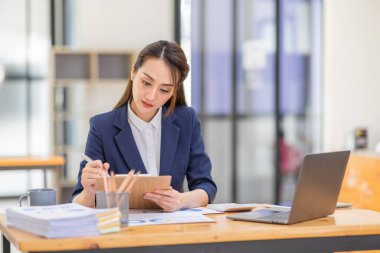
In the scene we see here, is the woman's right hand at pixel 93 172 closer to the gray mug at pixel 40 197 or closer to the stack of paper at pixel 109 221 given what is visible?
the gray mug at pixel 40 197

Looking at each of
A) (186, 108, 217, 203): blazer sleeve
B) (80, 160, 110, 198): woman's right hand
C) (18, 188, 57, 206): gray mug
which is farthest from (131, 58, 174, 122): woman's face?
(18, 188, 57, 206): gray mug

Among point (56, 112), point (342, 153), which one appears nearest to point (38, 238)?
point (342, 153)

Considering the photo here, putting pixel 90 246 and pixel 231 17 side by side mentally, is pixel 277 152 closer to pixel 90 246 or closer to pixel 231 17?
pixel 231 17

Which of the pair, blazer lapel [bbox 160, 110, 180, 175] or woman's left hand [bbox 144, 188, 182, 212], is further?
blazer lapel [bbox 160, 110, 180, 175]

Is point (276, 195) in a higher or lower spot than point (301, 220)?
lower

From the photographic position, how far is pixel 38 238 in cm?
186

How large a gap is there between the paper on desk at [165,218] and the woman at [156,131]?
18 centimetres

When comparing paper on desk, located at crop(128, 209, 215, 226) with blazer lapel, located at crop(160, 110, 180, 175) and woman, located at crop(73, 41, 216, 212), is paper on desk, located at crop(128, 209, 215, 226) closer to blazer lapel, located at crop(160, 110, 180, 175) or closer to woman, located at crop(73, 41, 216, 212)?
woman, located at crop(73, 41, 216, 212)

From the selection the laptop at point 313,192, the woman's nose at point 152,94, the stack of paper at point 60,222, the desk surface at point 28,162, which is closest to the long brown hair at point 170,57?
the woman's nose at point 152,94

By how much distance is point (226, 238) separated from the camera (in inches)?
79.4

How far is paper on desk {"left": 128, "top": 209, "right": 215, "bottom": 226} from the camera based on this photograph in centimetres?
217

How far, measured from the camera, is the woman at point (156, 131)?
271 centimetres

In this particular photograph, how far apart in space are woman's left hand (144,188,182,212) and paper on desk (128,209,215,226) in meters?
0.02

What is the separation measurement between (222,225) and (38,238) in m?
0.60
